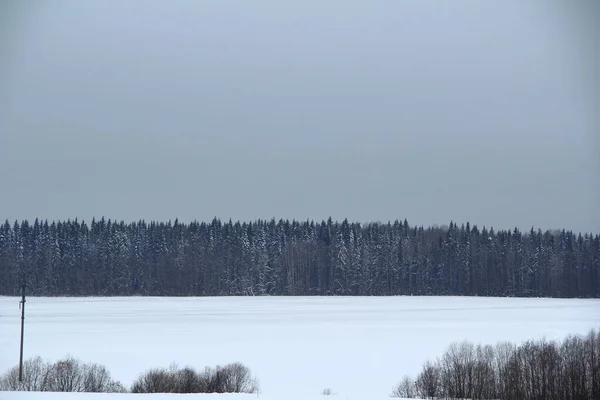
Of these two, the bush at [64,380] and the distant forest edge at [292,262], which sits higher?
the distant forest edge at [292,262]

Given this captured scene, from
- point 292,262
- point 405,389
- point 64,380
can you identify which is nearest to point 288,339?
point 405,389

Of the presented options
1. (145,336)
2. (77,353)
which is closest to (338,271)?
(145,336)

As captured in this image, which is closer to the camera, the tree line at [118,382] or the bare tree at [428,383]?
the tree line at [118,382]

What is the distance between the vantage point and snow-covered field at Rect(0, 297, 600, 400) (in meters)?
31.6

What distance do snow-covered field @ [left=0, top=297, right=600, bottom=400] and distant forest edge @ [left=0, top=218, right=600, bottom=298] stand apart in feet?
166

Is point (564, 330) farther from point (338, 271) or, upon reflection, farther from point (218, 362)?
point (338, 271)

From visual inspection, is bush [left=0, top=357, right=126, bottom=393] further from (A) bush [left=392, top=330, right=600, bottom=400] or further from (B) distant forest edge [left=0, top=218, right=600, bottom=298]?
(B) distant forest edge [left=0, top=218, right=600, bottom=298]

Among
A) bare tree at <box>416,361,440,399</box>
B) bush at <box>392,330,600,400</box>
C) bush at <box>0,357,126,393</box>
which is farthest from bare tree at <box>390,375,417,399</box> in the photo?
bush at <box>0,357,126,393</box>

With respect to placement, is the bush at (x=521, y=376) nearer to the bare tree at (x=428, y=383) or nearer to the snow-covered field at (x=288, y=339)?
the bare tree at (x=428, y=383)

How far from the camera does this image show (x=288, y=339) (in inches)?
1663

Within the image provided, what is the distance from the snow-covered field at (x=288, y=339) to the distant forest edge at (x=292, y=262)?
5051 cm

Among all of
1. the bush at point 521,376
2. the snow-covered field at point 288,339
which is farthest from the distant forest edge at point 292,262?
the bush at point 521,376

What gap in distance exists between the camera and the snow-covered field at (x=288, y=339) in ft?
104

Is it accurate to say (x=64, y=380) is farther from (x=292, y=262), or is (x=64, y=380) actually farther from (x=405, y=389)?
(x=292, y=262)
